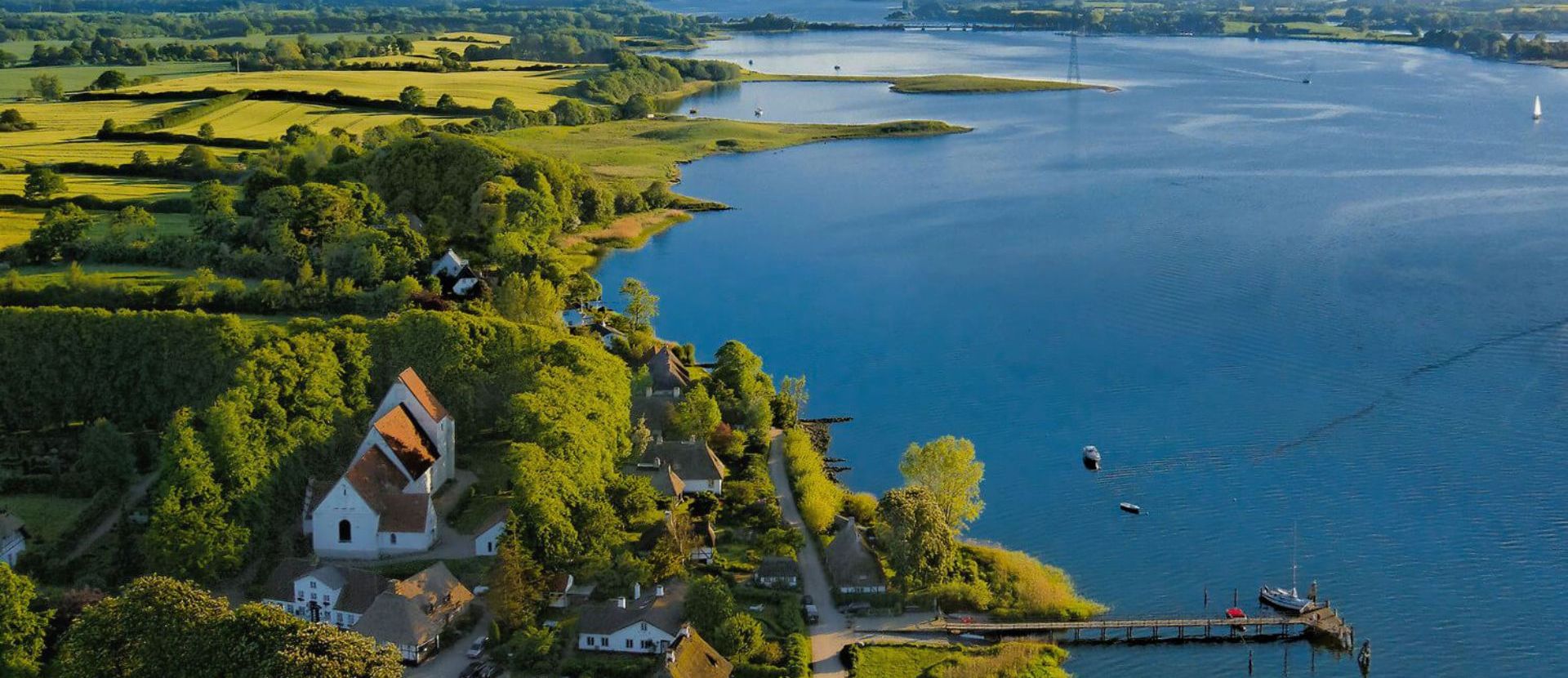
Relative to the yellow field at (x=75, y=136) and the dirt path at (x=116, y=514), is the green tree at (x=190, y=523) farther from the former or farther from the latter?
the yellow field at (x=75, y=136)

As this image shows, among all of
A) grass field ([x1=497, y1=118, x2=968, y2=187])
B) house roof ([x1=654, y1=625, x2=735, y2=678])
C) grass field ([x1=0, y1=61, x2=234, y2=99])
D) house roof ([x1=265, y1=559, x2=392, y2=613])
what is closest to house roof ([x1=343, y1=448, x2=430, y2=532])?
house roof ([x1=265, y1=559, x2=392, y2=613])

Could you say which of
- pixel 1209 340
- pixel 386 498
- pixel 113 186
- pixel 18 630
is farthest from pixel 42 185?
pixel 1209 340

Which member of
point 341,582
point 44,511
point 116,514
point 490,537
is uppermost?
point 44,511

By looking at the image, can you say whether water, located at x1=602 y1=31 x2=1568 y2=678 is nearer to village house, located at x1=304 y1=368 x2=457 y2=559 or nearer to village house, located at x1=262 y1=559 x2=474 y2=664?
village house, located at x1=304 y1=368 x2=457 y2=559

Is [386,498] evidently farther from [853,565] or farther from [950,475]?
[950,475]

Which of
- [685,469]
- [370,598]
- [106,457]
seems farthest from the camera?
[685,469]
